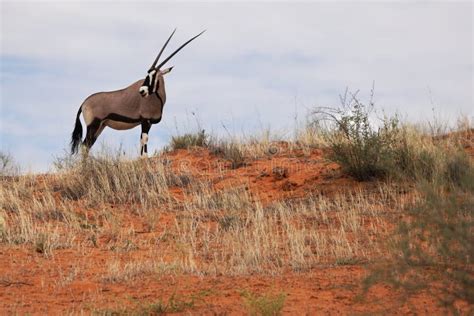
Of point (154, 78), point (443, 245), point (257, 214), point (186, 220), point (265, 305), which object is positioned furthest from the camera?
point (154, 78)

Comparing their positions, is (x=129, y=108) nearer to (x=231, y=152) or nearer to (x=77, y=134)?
(x=77, y=134)

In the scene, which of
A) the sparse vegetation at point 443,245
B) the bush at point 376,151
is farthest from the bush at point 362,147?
the sparse vegetation at point 443,245

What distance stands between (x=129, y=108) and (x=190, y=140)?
1523 millimetres

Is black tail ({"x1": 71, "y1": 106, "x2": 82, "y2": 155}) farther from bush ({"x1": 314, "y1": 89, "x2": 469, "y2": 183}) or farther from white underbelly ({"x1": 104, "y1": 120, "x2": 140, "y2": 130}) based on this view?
bush ({"x1": 314, "y1": 89, "x2": 469, "y2": 183})

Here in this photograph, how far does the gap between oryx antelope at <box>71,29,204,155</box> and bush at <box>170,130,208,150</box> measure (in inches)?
25.1

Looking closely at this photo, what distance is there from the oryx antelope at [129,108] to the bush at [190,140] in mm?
637

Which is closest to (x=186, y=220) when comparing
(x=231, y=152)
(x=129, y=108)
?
(x=231, y=152)

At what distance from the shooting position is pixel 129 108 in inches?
690

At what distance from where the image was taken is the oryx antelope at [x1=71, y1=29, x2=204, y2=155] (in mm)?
17406

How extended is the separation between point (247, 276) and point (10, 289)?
230cm

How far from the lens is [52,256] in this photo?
9.02 meters

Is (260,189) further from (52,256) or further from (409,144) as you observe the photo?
(52,256)

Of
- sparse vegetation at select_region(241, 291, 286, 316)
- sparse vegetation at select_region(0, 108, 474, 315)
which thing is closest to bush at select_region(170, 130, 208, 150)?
sparse vegetation at select_region(0, 108, 474, 315)

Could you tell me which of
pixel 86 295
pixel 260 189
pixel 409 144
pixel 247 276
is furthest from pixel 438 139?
pixel 86 295
